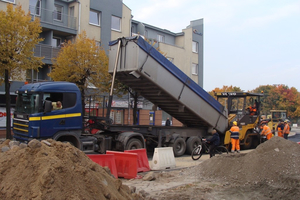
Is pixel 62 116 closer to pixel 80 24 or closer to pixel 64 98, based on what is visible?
pixel 64 98

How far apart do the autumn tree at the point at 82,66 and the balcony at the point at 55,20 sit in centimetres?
589

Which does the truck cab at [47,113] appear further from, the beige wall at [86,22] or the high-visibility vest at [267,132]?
the beige wall at [86,22]

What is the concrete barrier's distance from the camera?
10.7 meters

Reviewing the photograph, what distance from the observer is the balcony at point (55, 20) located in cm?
2167

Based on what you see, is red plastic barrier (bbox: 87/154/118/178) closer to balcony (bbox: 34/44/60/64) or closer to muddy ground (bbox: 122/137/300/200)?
muddy ground (bbox: 122/137/300/200)

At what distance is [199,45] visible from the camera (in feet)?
118

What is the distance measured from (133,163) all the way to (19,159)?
404 cm

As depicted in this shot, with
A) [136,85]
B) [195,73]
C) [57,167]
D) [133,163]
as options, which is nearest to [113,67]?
[136,85]

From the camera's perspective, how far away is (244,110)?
53.3 ft

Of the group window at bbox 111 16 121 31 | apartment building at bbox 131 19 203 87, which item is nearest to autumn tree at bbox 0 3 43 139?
window at bbox 111 16 121 31

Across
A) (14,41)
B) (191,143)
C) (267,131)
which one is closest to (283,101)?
(267,131)

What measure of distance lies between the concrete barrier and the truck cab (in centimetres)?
271

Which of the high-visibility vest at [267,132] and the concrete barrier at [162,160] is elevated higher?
the high-visibility vest at [267,132]

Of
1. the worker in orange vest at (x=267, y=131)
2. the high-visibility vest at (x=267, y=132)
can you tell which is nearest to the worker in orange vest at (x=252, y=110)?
the worker in orange vest at (x=267, y=131)
